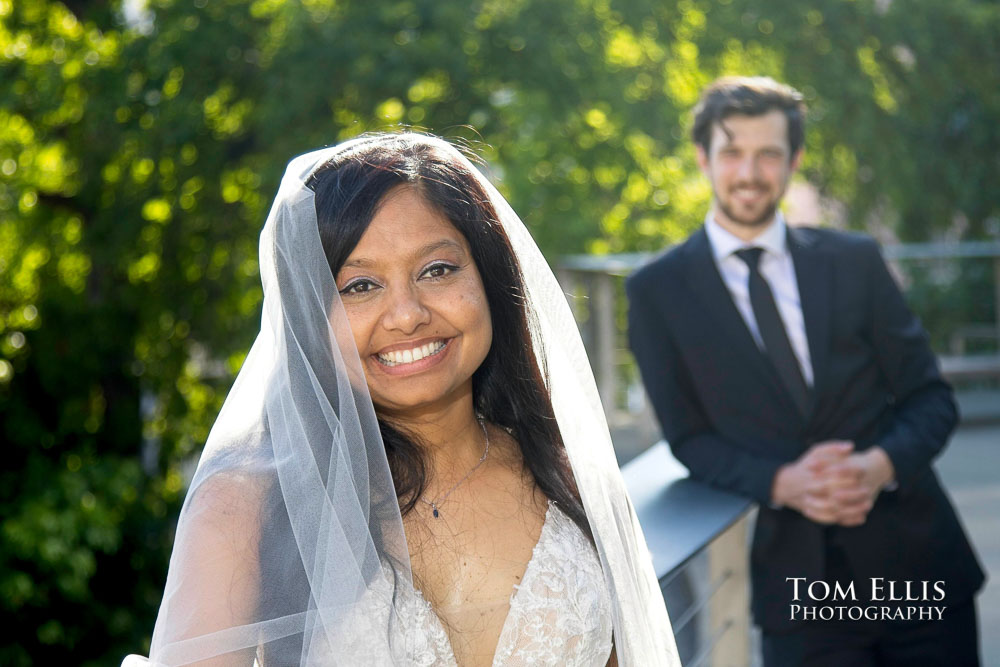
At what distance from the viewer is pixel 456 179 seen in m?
1.76

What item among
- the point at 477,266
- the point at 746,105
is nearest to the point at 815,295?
the point at 746,105

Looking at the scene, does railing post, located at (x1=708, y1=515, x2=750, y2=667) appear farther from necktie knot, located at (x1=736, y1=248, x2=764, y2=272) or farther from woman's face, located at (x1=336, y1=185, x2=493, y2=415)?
woman's face, located at (x1=336, y1=185, x2=493, y2=415)

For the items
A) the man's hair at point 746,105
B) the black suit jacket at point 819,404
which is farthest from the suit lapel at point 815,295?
the man's hair at point 746,105

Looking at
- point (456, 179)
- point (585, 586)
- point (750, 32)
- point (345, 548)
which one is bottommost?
Answer: point (585, 586)

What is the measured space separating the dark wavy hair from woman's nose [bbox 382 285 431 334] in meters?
0.10

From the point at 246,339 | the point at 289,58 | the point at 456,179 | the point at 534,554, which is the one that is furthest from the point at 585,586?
the point at 246,339

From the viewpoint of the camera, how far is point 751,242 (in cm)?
274

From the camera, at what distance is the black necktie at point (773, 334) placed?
262cm

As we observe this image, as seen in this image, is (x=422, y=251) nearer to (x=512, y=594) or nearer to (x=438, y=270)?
(x=438, y=270)

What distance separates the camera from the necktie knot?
2.71 meters

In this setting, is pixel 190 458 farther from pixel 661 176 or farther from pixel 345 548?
pixel 345 548

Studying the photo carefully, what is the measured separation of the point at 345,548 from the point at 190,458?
6247 millimetres

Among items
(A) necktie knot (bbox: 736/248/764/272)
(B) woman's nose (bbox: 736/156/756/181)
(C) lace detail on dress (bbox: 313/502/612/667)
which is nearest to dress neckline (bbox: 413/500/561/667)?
(C) lace detail on dress (bbox: 313/502/612/667)

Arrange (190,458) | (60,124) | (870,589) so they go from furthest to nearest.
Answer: (190,458) < (60,124) < (870,589)
